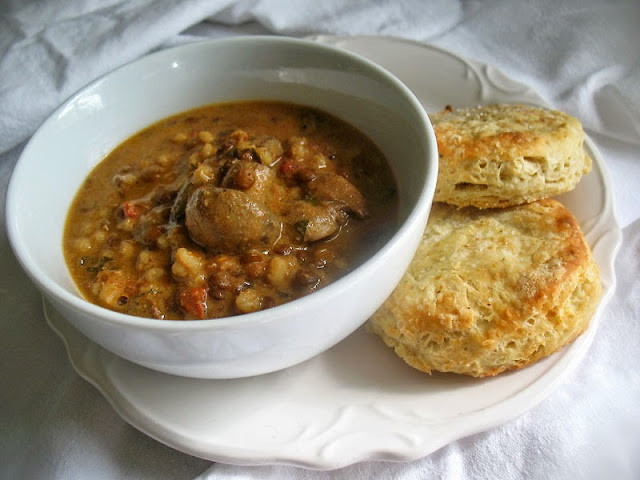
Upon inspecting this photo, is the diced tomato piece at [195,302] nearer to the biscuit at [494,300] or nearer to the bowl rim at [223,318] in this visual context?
the bowl rim at [223,318]

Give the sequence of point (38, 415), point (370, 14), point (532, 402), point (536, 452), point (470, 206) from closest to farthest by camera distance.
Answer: point (532, 402) → point (536, 452) → point (38, 415) → point (470, 206) → point (370, 14)

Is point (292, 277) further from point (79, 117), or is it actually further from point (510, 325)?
point (79, 117)

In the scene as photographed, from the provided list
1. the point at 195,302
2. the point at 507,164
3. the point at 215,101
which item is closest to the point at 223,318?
the point at 195,302

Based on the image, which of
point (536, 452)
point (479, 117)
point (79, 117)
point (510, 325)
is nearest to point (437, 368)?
point (510, 325)

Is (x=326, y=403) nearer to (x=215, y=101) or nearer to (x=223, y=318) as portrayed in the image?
(x=223, y=318)

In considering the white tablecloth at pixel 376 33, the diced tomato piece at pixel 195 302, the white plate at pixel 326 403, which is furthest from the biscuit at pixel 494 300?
the diced tomato piece at pixel 195 302

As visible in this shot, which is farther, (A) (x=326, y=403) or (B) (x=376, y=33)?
(B) (x=376, y=33)

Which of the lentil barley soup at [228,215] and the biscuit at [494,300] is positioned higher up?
the lentil barley soup at [228,215]

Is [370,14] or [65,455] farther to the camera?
[370,14]
